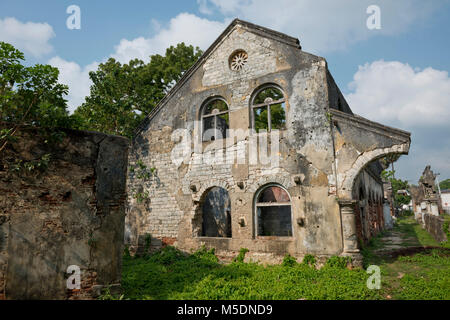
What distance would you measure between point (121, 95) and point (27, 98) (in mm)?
10398

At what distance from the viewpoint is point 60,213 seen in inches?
208

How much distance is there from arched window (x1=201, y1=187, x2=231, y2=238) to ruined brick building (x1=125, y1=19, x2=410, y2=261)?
0.16 feet

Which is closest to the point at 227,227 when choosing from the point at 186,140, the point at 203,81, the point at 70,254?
the point at 186,140

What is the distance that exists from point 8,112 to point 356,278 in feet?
27.3

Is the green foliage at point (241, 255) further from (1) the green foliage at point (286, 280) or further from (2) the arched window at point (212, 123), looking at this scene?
(2) the arched window at point (212, 123)

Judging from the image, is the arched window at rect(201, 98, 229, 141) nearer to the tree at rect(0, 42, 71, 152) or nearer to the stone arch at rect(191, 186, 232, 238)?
the stone arch at rect(191, 186, 232, 238)

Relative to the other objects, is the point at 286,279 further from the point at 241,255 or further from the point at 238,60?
the point at 238,60

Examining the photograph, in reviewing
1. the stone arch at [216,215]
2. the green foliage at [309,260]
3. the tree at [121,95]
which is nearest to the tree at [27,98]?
the tree at [121,95]

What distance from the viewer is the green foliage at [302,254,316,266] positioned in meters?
8.21

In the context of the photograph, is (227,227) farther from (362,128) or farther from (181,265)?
(362,128)

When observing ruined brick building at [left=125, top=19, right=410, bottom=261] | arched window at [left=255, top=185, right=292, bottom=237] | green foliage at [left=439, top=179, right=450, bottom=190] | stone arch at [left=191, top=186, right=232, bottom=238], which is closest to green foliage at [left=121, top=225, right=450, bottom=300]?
ruined brick building at [left=125, top=19, right=410, bottom=261]

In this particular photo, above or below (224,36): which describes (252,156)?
below

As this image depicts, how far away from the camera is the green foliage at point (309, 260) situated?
821 centimetres

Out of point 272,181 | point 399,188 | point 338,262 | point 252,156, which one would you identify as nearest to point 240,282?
point 338,262
